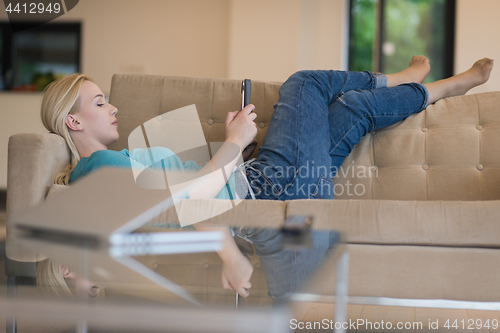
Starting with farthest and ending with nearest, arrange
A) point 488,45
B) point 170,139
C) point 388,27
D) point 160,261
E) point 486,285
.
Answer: point 388,27 < point 488,45 < point 170,139 < point 486,285 < point 160,261

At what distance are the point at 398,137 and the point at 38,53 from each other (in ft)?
13.0

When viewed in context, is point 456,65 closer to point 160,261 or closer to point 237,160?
point 237,160

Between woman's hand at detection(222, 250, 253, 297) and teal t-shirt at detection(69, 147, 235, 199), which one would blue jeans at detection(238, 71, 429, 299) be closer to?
teal t-shirt at detection(69, 147, 235, 199)

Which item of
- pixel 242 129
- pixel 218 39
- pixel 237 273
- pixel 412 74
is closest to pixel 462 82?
pixel 412 74

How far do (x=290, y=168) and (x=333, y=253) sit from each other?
2.66 feet

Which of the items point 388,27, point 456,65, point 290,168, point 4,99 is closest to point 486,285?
point 290,168

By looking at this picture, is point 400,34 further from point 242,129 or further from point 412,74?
point 242,129

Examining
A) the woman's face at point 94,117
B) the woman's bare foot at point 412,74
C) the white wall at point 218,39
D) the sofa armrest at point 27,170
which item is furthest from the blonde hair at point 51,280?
the white wall at point 218,39

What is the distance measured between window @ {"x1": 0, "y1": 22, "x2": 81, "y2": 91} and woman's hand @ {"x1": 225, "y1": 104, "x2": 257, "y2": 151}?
339cm

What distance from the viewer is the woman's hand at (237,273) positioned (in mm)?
483

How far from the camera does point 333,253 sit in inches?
23.9

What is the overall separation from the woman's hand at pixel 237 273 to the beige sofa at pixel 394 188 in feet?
0.33

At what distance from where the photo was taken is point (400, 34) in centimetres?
388

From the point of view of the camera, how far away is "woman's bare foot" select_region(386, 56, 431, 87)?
170 cm
